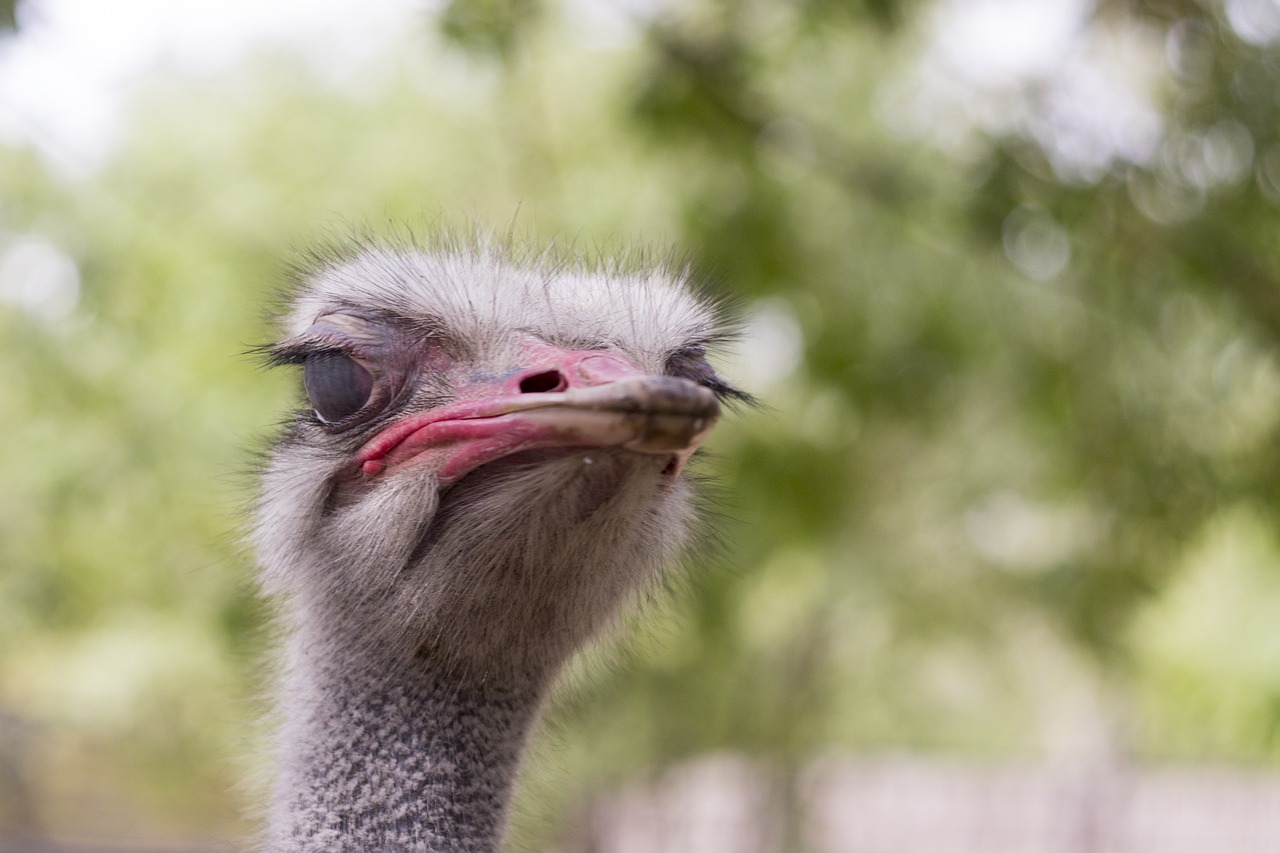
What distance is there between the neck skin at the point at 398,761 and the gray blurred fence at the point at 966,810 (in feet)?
35.1

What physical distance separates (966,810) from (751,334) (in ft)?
47.3

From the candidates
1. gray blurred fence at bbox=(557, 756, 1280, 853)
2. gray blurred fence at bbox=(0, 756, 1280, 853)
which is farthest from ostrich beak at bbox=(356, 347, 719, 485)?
gray blurred fence at bbox=(557, 756, 1280, 853)

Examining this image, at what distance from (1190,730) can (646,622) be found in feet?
52.7

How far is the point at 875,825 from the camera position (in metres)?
16.0

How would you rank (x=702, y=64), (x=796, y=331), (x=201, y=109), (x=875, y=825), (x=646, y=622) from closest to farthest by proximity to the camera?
1. (x=646, y=622)
2. (x=702, y=64)
3. (x=796, y=331)
4. (x=201, y=109)
5. (x=875, y=825)

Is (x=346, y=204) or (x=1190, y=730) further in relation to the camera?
(x=1190, y=730)

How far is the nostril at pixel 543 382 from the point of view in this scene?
4.41ft

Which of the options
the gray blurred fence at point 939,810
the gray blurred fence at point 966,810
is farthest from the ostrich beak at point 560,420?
the gray blurred fence at point 966,810

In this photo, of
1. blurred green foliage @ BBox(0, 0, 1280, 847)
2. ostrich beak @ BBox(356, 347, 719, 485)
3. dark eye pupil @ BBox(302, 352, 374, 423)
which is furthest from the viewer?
blurred green foliage @ BBox(0, 0, 1280, 847)

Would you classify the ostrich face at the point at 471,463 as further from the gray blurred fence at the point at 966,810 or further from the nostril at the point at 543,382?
the gray blurred fence at the point at 966,810

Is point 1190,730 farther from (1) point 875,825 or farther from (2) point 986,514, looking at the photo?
(2) point 986,514

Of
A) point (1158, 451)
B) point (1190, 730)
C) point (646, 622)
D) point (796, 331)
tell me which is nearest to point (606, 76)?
point (796, 331)

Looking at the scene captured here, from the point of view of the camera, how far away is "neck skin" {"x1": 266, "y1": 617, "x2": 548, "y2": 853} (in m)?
1.54

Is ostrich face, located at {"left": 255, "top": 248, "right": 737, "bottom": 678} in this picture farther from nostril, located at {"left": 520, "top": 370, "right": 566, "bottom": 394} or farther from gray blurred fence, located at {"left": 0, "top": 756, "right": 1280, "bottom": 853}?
gray blurred fence, located at {"left": 0, "top": 756, "right": 1280, "bottom": 853}
